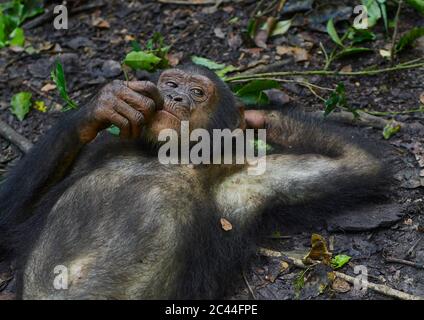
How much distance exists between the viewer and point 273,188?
5.77 metres

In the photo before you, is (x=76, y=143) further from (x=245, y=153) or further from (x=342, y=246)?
(x=342, y=246)

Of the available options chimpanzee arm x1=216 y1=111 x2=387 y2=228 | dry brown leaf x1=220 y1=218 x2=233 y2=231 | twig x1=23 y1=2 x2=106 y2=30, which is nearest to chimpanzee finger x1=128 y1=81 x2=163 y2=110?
chimpanzee arm x1=216 y1=111 x2=387 y2=228

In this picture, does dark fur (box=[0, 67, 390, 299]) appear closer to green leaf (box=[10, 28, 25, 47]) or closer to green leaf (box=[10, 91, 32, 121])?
green leaf (box=[10, 91, 32, 121])

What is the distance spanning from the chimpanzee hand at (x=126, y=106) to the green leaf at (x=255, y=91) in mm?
1656

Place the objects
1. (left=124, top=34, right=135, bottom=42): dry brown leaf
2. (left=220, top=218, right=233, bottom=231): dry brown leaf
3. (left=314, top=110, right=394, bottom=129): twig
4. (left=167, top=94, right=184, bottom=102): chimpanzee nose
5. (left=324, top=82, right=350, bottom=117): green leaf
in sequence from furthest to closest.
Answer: (left=124, top=34, right=135, bottom=42): dry brown leaf < (left=314, top=110, right=394, bottom=129): twig < (left=324, top=82, right=350, bottom=117): green leaf < (left=167, top=94, right=184, bottom=102): chimpanzee nose < (left=220, top=218, right=233, bottom=231): dry brown leaf

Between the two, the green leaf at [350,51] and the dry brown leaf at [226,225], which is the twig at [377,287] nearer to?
the dry brown leaf at [226,225]

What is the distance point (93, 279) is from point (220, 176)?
1416 mm

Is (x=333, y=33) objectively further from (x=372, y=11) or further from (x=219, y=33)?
(x=219, y=33)

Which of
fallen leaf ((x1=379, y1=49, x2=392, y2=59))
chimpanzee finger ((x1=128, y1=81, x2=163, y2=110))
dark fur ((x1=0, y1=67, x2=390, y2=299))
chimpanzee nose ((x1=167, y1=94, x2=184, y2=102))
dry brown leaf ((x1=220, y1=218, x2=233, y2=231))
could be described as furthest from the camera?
fallen leaf ((x1=379, y1=49, x2=392, y2=59))

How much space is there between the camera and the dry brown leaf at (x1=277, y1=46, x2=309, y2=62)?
772 centimetres

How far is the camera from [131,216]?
16.9 ft

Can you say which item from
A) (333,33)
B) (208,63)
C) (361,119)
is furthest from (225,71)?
(361,119)

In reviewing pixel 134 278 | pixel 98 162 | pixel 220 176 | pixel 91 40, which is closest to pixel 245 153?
pixel 220 176

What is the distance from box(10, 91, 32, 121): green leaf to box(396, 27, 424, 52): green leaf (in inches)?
155
